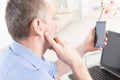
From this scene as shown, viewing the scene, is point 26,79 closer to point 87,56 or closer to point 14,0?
point 14,0

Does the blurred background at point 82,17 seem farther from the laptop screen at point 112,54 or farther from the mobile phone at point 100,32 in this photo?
the mobile phone at point 100,32

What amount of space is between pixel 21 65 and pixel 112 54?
711 mm

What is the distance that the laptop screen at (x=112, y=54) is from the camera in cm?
133

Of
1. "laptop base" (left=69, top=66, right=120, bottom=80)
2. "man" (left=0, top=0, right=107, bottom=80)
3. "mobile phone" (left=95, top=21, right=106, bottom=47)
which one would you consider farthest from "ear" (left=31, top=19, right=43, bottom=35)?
"laptop base" (left=69, top=66, right=120, bottom=80)

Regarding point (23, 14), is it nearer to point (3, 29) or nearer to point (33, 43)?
point (33, 43)

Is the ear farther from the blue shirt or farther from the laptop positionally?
the laptop

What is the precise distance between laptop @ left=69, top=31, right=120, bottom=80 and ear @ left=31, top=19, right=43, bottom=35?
51 cm

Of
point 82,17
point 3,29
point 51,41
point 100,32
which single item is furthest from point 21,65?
point 82,17

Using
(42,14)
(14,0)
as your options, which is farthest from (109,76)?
(14,0)

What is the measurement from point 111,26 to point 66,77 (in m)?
0.59

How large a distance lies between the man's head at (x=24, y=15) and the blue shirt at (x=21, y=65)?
6cm

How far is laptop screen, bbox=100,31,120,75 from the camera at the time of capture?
1.33 meters

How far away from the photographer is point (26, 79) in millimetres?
792

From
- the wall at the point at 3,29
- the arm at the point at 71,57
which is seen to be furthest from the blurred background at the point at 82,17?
the arm at the point at 71,57
